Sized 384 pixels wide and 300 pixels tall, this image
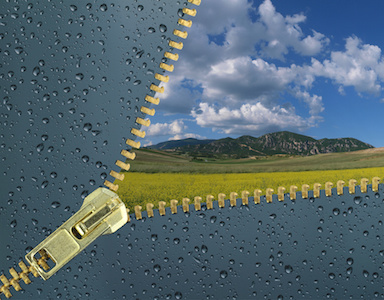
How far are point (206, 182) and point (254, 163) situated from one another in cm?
151

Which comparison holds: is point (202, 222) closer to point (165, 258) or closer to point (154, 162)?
point (165, 258)

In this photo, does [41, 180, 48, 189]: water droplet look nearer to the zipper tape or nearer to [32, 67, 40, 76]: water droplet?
the zipper tape

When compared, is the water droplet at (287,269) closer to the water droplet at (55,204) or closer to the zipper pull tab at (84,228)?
the zipper pull tab at (84,228)

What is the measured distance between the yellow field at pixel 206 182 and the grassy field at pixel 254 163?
16 centimetres

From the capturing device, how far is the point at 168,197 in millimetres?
3904

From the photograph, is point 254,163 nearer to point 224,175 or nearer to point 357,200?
point 224,175

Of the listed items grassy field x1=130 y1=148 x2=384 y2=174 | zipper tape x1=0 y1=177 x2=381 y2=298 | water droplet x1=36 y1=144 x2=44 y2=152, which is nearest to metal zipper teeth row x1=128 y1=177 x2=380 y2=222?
zipper tape x1=0 y1=177 x2=381 y2=298

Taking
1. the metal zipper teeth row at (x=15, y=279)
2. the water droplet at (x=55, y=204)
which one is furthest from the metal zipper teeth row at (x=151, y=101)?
the metal zipper teeth row at (x=15, y=279)

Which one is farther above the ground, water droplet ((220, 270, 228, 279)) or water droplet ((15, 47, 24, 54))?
water droplet ((15, 47, 24, 54))

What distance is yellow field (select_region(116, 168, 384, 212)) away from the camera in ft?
12.9

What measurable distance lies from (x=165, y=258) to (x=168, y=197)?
121cm

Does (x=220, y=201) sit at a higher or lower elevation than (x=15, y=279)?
higher

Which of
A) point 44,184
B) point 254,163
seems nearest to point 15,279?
point 44,184

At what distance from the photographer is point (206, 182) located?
4.68 m
